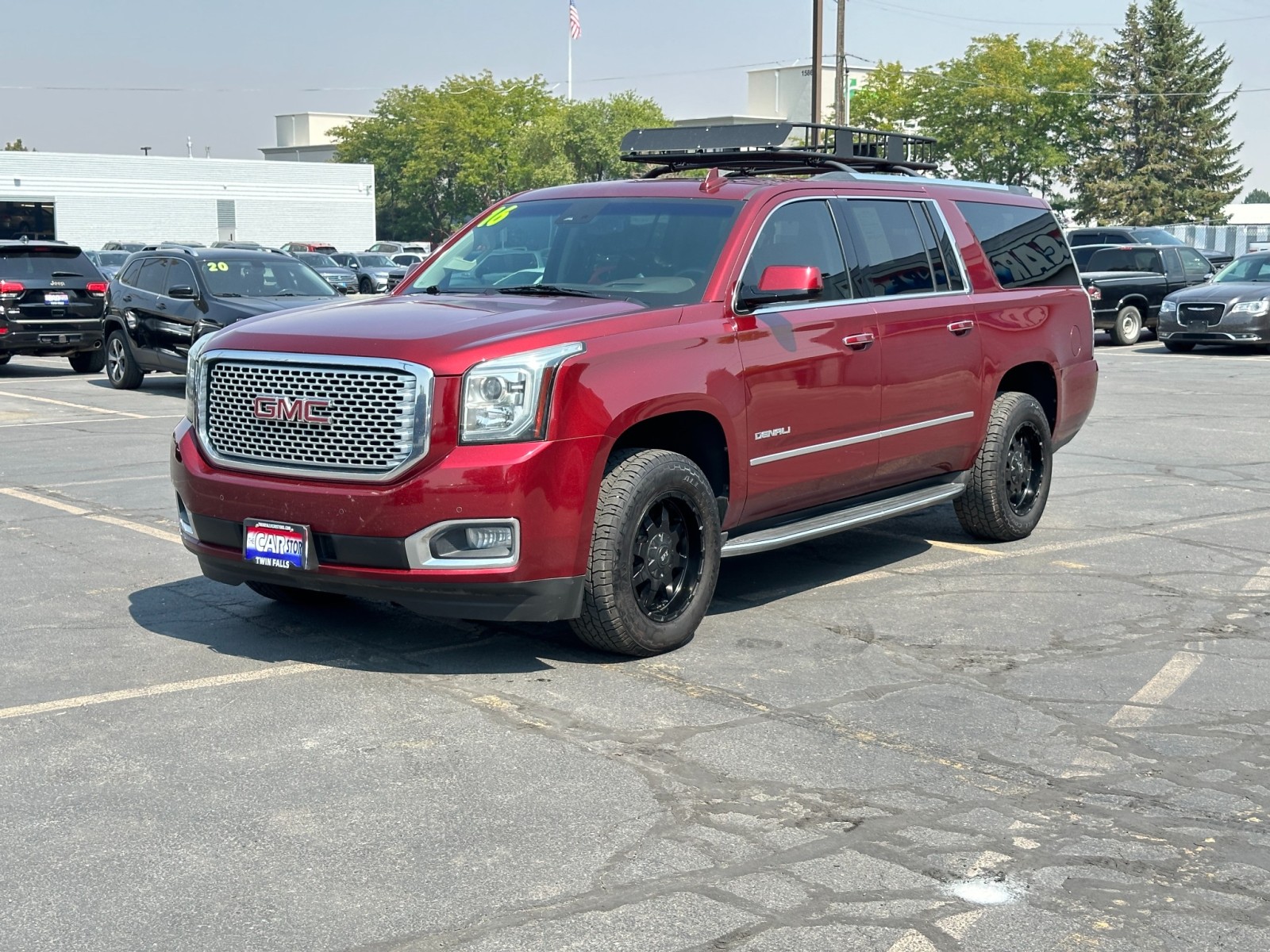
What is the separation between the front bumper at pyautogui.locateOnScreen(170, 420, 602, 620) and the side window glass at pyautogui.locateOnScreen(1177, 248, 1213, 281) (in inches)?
979

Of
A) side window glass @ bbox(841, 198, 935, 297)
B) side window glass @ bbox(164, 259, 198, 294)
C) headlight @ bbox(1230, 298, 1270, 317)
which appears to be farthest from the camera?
headlight @ bbox(1230, 298, 1270, 317)

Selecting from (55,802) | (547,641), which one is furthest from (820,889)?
(547,641)

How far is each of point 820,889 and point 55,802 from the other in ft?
7.59

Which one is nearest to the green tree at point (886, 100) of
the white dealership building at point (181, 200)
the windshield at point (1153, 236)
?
the white dealership building at point (181, 200)

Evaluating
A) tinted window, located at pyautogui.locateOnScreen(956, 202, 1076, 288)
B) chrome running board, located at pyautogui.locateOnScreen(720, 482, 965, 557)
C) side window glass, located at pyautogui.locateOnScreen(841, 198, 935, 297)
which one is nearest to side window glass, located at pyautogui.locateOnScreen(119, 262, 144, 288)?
tinted window, located at pyautogui.locateOnScreen(956, 202, 1076, 288)

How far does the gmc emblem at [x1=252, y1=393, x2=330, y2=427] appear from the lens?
601cm

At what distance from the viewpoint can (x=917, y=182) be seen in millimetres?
8359

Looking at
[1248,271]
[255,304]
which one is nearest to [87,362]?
[255,304]

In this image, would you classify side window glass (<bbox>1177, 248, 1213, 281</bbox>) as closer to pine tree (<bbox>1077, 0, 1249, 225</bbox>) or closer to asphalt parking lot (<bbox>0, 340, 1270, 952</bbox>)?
asphalt parking lot (<bbox>0, 340, 1270, 952</bbox>)

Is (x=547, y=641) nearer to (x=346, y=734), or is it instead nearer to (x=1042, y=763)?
(x=346, y=734)

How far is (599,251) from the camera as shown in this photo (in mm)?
7172

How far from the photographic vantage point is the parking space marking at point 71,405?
16509mm

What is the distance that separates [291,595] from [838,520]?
262 centimetres

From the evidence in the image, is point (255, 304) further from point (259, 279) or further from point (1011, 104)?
point (1011, 104)
